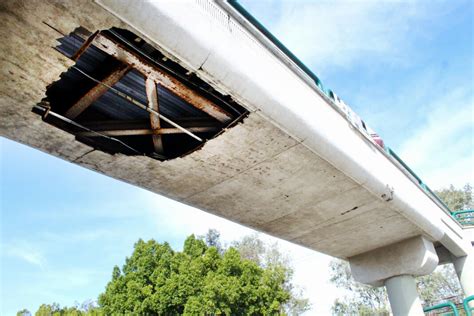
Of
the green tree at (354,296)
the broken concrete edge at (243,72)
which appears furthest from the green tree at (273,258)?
the broken concrete edge at (243,72)

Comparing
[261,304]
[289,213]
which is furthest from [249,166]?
[261,304]

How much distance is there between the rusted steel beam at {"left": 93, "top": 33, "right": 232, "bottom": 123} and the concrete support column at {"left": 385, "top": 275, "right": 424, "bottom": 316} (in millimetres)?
7774

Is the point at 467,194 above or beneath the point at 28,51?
above

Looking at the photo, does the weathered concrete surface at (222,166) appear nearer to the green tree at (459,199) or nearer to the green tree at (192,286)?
the green tree at (192,286)

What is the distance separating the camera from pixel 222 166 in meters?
5.58

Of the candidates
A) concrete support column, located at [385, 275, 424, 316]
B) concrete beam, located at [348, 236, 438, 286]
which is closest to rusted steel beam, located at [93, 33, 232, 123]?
concrete beam, located at [348, 236, 438, 286]

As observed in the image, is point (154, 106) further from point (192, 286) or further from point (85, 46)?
point (192, 286)

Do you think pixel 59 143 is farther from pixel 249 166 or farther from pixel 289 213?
pixel 289 213

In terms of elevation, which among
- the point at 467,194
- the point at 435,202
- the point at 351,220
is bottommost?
the point at 351,220

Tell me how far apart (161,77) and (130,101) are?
3.15ft

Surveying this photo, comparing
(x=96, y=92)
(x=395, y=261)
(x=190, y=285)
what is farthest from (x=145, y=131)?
(x=190, y=285)

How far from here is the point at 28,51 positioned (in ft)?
Result: 11.5

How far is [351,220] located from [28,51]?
664 cm

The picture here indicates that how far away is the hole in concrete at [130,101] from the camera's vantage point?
379cm
